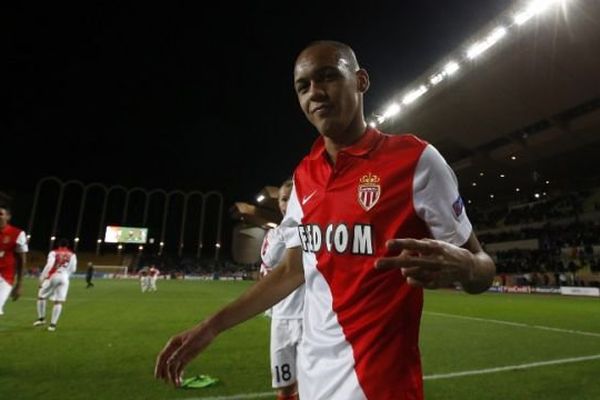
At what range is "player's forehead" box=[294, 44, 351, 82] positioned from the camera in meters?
1.76

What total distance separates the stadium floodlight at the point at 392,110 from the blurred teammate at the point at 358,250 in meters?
28.6

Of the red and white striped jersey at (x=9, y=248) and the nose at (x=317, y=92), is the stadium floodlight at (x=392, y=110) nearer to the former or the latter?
the red and white striped jersey at (x=9, y=248)

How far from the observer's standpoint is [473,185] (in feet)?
142

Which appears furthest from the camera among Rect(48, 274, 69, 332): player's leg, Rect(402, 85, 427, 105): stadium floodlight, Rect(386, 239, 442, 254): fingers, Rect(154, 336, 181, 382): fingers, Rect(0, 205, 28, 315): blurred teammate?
Rect(402, 85, 427, 105): stadium floodlight

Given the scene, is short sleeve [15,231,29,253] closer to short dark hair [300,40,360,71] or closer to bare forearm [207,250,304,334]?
bare forearm [207,250,304,334]

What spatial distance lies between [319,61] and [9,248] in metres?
8.36

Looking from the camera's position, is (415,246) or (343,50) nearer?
(415,246)

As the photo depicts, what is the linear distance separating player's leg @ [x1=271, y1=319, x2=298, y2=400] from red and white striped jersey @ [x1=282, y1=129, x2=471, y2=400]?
281 cm

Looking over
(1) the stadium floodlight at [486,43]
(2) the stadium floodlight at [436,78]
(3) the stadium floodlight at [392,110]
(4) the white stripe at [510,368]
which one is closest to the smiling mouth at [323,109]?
(4) the white stripe at [510,368]

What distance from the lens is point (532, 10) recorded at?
18891 mm

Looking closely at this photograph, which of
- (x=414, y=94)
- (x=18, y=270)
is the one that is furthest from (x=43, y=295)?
(x=414, y=94)

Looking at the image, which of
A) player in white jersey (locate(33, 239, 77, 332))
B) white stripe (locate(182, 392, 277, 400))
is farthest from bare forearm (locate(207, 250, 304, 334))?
player in white jersey (locate(33, 239, 77, 332))

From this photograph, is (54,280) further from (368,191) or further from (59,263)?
(368,191)

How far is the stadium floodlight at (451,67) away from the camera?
2335 centimetres
